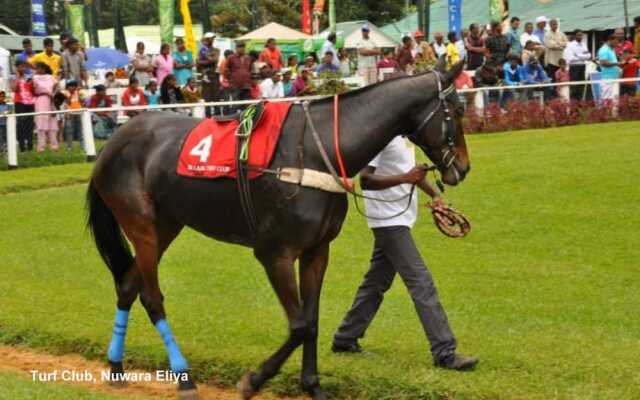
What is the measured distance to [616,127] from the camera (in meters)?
20.8

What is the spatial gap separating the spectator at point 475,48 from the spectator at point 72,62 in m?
8.57

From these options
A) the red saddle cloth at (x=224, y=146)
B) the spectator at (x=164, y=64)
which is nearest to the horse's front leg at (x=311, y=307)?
the red saddle cloth at (x=224, y=146)

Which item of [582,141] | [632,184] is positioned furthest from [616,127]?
[632,184]

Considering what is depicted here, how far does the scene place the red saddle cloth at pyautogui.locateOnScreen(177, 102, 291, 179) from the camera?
6.89 m

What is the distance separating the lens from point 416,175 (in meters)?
6.86

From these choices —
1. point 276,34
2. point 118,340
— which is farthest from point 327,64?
point 118,340

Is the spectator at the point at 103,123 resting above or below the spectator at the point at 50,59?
below

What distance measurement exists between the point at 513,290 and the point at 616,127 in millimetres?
11847

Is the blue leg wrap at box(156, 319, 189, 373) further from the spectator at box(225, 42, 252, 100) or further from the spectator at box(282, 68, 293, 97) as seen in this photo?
the spectator at box(282, 68, 293, 97)

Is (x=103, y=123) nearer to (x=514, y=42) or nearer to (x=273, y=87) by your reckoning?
(x=273, y=87)

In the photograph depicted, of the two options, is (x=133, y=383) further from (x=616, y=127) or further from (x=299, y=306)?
(x=616, y=127)

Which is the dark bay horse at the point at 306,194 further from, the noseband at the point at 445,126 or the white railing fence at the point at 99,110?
the white railing fence at the point at 99,110

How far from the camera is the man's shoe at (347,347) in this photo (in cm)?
778

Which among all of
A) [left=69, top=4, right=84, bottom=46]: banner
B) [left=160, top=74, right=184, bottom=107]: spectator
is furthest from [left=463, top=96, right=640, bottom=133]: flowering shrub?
[left=69, top=4, right=84, bottom=46]: banner
